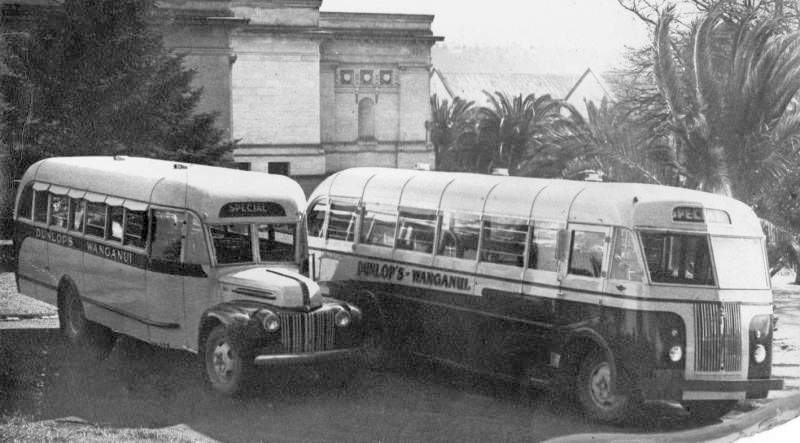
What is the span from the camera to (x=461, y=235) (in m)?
6.16

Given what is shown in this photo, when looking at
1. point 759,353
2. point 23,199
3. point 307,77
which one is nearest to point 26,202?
point 23,199

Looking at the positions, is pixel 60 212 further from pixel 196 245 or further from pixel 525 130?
pixel 525 130

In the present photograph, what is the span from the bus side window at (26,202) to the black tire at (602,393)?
242cm

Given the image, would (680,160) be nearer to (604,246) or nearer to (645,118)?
(645,118)

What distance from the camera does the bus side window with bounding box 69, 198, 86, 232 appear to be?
5020 mm

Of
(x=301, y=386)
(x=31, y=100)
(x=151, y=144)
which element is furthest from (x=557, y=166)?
(x=31, y=100)

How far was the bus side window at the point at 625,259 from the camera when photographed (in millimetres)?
5207

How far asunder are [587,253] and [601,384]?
0.69 m

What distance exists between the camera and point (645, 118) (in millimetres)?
5016

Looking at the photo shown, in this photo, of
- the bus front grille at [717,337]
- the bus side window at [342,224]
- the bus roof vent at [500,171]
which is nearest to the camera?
the bus front grille at [717,337]

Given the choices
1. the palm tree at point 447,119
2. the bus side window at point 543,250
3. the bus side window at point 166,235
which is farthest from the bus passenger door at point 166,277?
the bus side window at point 543,250

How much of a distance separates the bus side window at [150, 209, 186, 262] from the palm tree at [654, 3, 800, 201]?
243 cm

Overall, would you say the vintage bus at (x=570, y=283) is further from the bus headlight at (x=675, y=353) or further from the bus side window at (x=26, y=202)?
the bus side window at (x=26, y=202)

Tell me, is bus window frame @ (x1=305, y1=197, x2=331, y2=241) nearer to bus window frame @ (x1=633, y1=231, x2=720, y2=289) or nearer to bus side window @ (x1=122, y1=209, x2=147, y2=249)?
bus side window @ (x1=122, y1=209, x2=147, y2=249)
